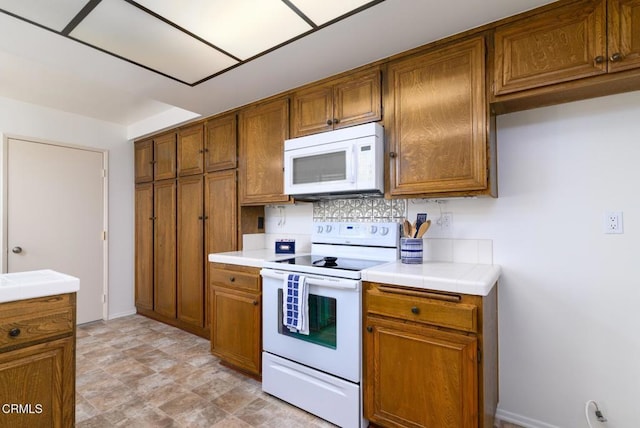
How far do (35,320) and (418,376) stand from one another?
1814mm

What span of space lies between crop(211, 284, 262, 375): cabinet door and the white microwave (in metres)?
0.91

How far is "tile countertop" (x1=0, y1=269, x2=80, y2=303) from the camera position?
4.33 ft

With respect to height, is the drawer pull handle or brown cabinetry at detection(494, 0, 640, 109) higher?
brown cabinetry at detection(494, 0, 640, 109)

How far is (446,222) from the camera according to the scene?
2.12 metres

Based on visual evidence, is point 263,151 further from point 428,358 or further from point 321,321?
point 428,358

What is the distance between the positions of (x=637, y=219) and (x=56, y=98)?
4648mm

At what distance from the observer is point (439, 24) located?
1679mm

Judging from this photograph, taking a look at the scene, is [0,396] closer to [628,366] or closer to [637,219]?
[628,366]

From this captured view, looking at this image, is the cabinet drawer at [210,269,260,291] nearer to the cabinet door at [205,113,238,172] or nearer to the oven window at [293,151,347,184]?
the oven window at [293,151,347,184]

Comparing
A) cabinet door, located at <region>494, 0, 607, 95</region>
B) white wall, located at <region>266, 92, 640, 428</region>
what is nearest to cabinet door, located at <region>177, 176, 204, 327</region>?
white wall, located at <region>266, 92, 640, 428</region>

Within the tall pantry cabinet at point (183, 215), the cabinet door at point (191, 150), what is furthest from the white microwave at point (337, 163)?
the cabinet door at point (191, 150)

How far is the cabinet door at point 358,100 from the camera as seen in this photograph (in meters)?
2.08

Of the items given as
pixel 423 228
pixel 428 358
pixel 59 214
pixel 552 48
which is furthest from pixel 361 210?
pixel 59 214

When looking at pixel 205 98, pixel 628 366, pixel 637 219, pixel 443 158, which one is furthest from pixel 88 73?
pixel 628 366
